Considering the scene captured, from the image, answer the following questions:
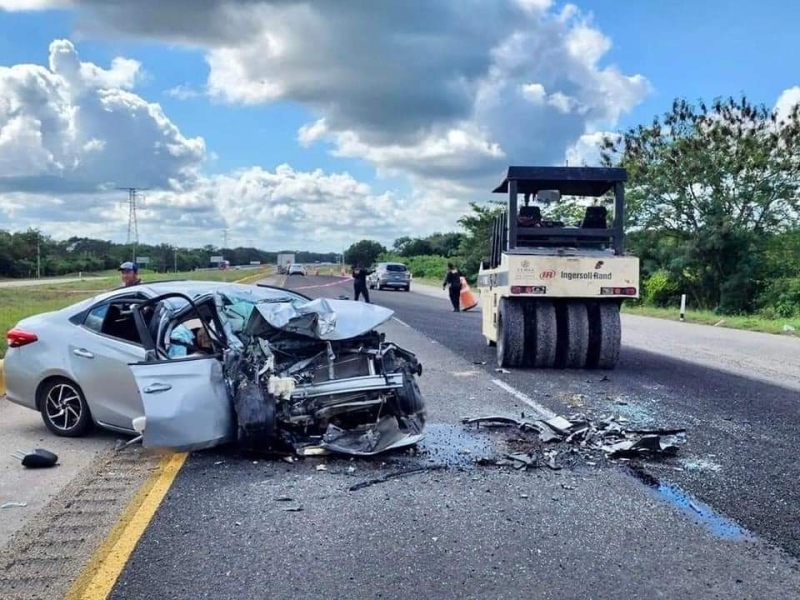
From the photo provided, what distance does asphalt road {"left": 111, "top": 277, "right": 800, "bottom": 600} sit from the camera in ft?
12.5

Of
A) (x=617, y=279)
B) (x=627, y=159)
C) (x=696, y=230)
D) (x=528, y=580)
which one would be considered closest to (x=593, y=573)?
(x=528, y=580)

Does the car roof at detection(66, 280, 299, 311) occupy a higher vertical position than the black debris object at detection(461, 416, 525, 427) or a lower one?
higher

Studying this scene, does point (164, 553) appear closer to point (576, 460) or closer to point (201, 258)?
point (576, 460)

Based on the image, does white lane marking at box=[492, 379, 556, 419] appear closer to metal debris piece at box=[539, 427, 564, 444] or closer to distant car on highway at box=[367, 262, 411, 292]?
metal debris piece at box=[539, 427, 564, 444]

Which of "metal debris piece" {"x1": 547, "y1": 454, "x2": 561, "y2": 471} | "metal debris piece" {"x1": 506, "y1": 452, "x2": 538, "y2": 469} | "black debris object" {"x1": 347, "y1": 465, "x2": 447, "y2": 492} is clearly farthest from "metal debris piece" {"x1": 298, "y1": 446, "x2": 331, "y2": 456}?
"metal debris piece" {"x1": 547, "y1": 454, "x2": 561, "y2": 471}

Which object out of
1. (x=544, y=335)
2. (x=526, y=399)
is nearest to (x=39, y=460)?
(x=526, y=399)

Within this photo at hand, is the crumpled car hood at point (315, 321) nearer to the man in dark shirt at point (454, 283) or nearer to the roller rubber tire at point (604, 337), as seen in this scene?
the roller rubber tire at point (604, 337)

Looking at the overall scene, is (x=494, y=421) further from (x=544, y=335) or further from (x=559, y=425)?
(x=544, y=335)

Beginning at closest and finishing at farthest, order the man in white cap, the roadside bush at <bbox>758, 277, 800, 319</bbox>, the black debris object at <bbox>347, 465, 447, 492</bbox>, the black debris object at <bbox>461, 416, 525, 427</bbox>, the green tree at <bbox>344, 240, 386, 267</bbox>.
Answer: the black debris object at <bbox>347, 465, 447, 492</bbox>, the black debris object at <bbox>461, 416, 525, 427</bbox>, the man in white cap, the roadside bush at <bbox>758, 277, 800, 319</bbox>, the green tree at <bbox>344, 240, 386, 267</bbox>

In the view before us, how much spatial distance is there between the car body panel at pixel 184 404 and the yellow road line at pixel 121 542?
29 cm

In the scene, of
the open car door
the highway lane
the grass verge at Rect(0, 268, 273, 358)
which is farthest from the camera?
the grass verge at Rect(0, 268, 273, 358)

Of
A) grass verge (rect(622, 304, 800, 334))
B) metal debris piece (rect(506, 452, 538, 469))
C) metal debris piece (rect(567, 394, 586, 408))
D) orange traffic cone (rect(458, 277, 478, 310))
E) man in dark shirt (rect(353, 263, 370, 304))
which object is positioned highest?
man in dark shirt (rect(353, 263, 370, 304))

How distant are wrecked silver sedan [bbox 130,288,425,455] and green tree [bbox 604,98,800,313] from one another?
24938 mm

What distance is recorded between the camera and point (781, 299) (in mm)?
26438
